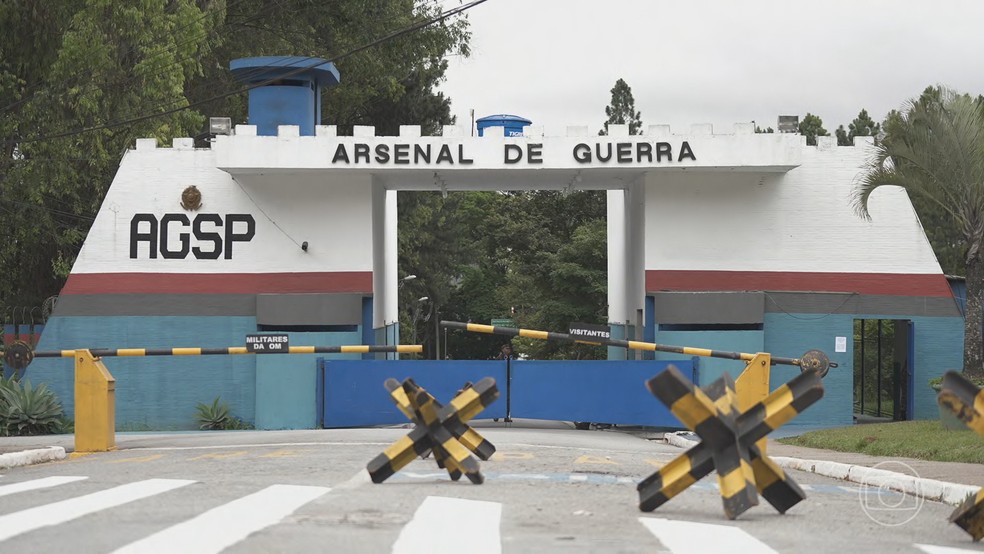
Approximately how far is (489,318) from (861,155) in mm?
58600

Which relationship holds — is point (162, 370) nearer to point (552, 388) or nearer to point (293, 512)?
point (552, 388)

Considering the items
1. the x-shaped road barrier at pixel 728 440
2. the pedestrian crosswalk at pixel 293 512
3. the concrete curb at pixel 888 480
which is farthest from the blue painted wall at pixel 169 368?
the x-shaped road barrier at pixel 728 440

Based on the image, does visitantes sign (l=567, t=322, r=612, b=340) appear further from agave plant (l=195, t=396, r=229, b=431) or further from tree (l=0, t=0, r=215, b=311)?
tree (l=0, t=0, r=215, b=311)

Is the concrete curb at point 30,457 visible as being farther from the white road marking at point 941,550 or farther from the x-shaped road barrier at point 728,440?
the white road marking at point 941,550

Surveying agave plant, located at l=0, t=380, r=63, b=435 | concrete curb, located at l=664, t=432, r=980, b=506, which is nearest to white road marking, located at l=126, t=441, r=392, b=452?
concrete curb, located at l=664, t=432, r=980, b=506

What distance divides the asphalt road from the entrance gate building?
40.3 ft

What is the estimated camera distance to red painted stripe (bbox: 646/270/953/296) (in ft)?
88.1

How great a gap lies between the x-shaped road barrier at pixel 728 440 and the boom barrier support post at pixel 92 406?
10626 mm

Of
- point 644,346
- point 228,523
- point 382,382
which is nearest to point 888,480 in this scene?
point 228,523

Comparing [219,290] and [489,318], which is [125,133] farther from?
[489,318]

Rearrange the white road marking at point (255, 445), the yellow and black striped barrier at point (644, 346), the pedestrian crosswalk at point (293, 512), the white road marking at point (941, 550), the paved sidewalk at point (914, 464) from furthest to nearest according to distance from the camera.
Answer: the yellow and black striped barrier at point (644, 346)
the white road marking at point (255, 445)
the paved sidewalk at point (914, 464)
the white road marking at point (941, 550)
the pedestrian crosswalk at point (293, 512)

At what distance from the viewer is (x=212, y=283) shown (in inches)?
1071

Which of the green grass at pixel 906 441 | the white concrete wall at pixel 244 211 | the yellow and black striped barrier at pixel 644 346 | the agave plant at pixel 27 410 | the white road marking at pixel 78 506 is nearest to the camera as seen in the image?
the white road marking at pixel 78 506

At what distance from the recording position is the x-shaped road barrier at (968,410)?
25.6 ft
